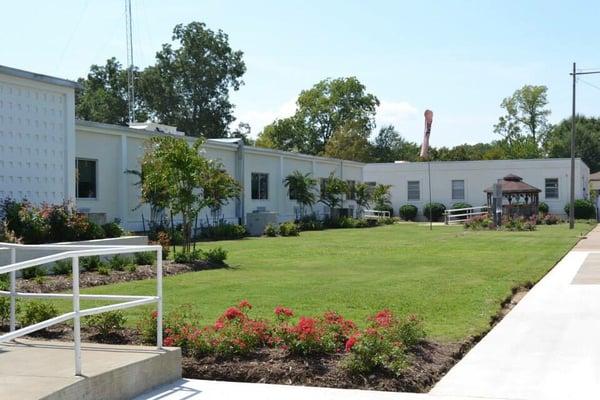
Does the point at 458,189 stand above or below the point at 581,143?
below

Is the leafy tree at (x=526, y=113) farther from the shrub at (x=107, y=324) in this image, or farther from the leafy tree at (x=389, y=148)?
the shrub at (x=107, y=324)

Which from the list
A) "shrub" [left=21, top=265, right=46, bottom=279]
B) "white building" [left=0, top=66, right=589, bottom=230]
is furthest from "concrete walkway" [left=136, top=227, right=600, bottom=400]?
"white building" [left=0, top=66, right=589, bottom=230]

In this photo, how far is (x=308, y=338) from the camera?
25.4ft

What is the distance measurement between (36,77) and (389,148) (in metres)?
82.1

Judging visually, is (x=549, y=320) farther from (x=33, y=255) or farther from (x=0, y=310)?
(x=33, y=255)

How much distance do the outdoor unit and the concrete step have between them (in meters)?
27.8

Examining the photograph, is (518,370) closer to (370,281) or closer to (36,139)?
(370,281)

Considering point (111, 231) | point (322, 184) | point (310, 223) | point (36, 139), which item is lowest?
point (310, 223)

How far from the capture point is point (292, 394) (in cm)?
677

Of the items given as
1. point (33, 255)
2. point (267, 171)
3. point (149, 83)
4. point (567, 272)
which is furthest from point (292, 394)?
point (149, 83)

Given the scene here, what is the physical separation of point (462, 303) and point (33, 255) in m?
8.44

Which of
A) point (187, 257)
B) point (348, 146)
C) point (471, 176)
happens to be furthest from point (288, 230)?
point (348, 146)

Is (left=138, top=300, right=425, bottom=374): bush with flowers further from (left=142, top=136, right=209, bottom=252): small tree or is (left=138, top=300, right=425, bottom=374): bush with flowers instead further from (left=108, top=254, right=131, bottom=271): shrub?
(left=142, top=136, right=209, bottom=252): small tree

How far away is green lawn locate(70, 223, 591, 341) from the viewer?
37.4 feet
